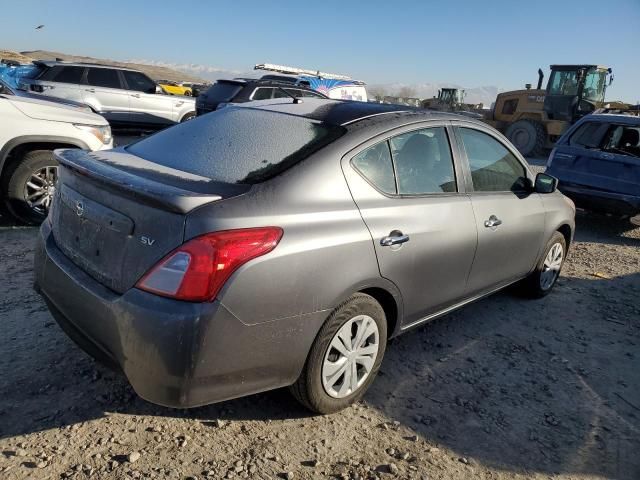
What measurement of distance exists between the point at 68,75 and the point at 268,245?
11389 mm

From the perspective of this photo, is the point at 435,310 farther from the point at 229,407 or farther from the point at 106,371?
the point at 106,371

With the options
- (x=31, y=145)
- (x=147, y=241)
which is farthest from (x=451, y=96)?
(x=147, y=241)

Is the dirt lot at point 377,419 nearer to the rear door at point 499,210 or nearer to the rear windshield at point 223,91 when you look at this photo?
the rear door at point 499,210

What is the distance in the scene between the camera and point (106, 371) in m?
2.91

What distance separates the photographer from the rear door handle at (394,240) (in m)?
2.67

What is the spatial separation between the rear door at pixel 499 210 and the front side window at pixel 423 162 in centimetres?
19

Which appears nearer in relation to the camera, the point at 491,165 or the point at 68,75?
the point at 491,165

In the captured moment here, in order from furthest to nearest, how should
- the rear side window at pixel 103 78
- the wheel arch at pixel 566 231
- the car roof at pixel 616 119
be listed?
the rear side window at pixel 103 78
the car roof at pixel 616 119
the wheel arch at pixel 566 231

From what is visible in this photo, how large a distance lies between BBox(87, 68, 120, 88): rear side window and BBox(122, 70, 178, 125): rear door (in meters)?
0.25

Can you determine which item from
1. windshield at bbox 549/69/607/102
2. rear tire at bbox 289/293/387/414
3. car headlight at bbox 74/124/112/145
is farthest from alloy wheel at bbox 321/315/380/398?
windshield at bbox 549/69/607/102

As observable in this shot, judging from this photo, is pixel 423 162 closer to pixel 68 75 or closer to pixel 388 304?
pixel 388 304

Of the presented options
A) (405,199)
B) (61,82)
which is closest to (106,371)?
(405,199)

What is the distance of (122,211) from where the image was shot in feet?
7.41

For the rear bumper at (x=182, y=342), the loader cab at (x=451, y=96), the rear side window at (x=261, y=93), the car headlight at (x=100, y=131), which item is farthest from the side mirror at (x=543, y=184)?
the loader cab at (x=451, y=96)
